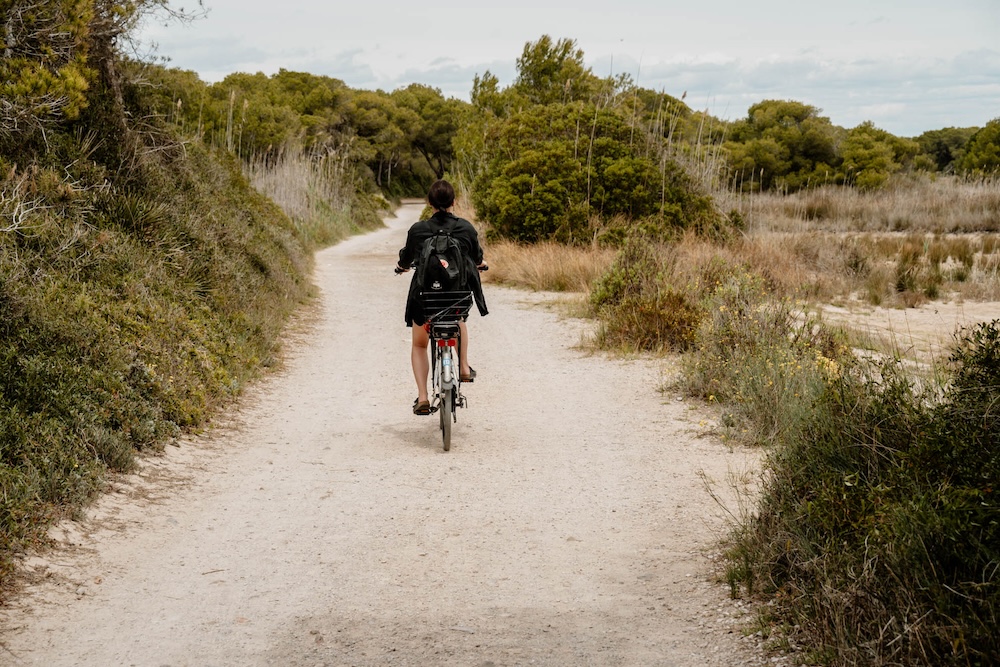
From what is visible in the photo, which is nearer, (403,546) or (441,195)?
(403,546)

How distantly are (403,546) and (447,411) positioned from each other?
6.39 feet

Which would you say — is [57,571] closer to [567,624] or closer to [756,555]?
[567,624]

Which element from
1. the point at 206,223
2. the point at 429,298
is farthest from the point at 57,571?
the point at 206,223

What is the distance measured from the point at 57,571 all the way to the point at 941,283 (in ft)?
56.8

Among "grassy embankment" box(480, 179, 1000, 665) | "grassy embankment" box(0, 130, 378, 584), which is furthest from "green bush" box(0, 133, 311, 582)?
"grassy embankment" box(480, 179, 1000, 665)

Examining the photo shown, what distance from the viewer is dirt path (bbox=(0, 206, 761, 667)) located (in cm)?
395

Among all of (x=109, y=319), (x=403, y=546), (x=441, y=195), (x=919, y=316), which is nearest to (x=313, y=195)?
(x=919, y=316)

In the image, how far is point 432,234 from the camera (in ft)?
22.9

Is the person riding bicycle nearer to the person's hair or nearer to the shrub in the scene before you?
the person's hair

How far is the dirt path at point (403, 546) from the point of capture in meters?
3.95

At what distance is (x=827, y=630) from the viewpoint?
3.42 meters

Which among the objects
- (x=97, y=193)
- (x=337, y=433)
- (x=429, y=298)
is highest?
(x=97, y=193)

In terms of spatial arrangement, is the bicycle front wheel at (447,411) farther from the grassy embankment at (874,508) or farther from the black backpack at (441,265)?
the grassy embankment at (874,508)

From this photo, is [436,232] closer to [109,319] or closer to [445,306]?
[445,306]
